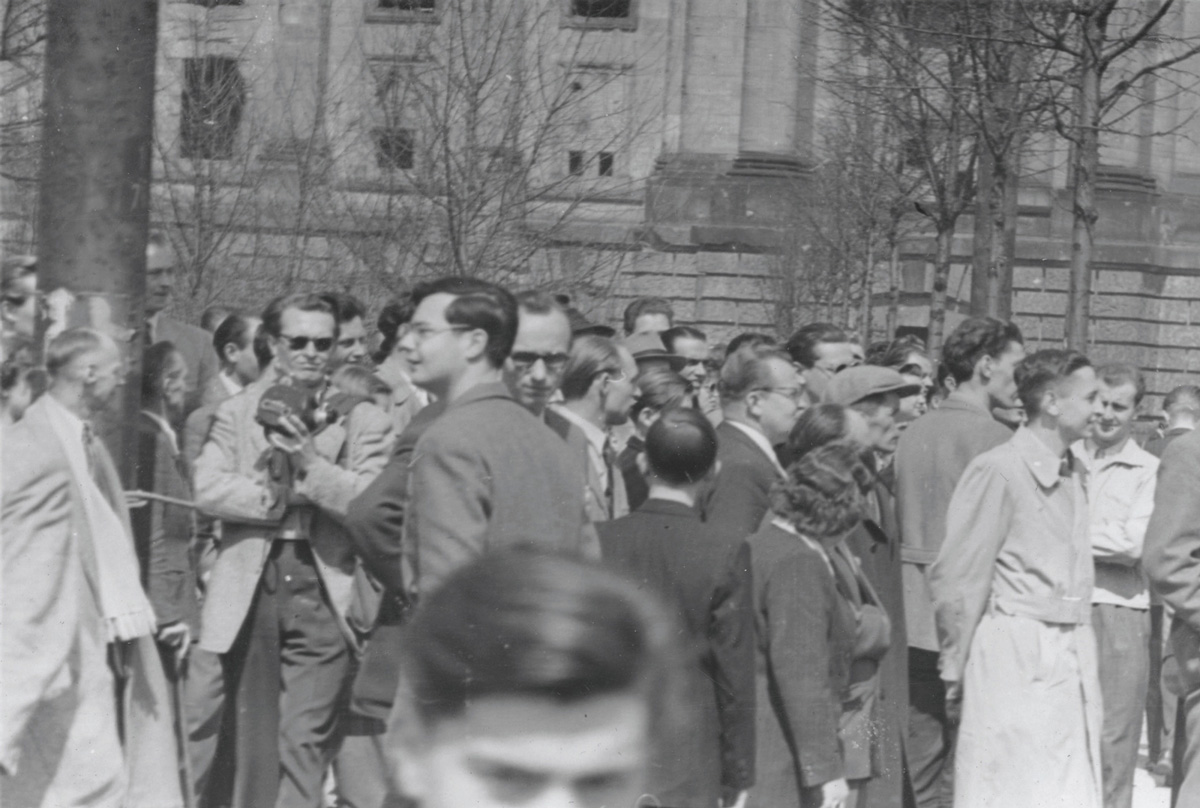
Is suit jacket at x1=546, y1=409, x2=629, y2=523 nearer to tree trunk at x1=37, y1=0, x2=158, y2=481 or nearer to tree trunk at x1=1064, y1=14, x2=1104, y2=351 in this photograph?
tree trunk at x1=37, y1=0, x2=158, y2=481

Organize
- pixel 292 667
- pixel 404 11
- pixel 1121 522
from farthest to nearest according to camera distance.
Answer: pixel 404 11 → pixel 1121 522 → pixel 292 667

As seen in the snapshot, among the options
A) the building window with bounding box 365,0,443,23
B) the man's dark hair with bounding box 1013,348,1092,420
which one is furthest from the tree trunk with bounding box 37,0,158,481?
the building window with bounding box 365,0,443,23

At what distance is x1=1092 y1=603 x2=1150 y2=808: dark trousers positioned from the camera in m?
8.56

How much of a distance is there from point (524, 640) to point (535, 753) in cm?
12

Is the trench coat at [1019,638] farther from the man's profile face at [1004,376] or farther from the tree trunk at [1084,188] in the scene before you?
the tree trunk at [1084,188]

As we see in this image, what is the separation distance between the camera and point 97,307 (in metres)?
5.39

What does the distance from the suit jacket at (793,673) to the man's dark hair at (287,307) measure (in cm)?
201

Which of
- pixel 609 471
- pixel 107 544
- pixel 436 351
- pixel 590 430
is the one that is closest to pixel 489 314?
pixel 436 351

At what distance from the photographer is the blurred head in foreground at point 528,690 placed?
7.15ft

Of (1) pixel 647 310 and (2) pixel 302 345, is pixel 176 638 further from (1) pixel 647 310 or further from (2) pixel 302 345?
(1) pixel 647 310

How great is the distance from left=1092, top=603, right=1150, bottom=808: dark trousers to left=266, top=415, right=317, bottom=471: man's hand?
3.57 meters

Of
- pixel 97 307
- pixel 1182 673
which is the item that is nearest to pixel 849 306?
pixel 1182 673

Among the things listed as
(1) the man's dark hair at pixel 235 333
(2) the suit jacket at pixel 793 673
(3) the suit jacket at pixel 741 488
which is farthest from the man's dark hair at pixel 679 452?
(1) the man's dark hair at pixel 235 333

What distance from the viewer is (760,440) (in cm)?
734
